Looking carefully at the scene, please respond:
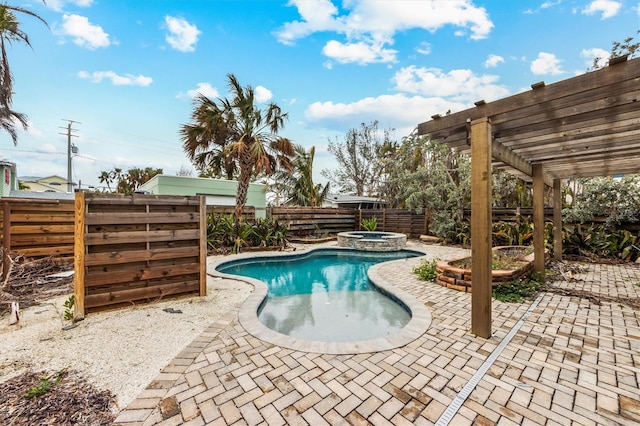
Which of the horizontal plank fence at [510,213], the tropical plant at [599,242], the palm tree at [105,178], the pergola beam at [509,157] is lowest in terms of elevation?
the tropical plant at [599,242]

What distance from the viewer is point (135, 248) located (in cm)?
370

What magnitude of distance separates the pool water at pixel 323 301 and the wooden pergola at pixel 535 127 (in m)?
1.34

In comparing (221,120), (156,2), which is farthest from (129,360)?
(156,2)

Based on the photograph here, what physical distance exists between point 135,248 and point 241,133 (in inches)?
221

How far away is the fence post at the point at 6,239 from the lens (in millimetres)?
4328

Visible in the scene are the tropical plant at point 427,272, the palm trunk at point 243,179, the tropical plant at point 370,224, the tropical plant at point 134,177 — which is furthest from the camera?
the tropical plant at point 134,177

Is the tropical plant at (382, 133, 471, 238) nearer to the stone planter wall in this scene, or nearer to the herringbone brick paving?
the stone planter wall

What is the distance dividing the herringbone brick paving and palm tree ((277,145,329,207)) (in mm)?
11559

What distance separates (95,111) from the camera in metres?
12.6

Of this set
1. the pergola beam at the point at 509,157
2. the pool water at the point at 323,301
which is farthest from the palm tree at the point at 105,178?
the pergola beam at the point at 509,157

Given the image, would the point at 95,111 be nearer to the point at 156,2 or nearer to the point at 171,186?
the point at 171,186

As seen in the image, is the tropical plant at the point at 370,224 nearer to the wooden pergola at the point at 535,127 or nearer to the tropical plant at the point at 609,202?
the tropical plant at the point at 609,202

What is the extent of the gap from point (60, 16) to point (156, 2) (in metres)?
2.29

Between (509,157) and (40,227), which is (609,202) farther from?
(40,227)
